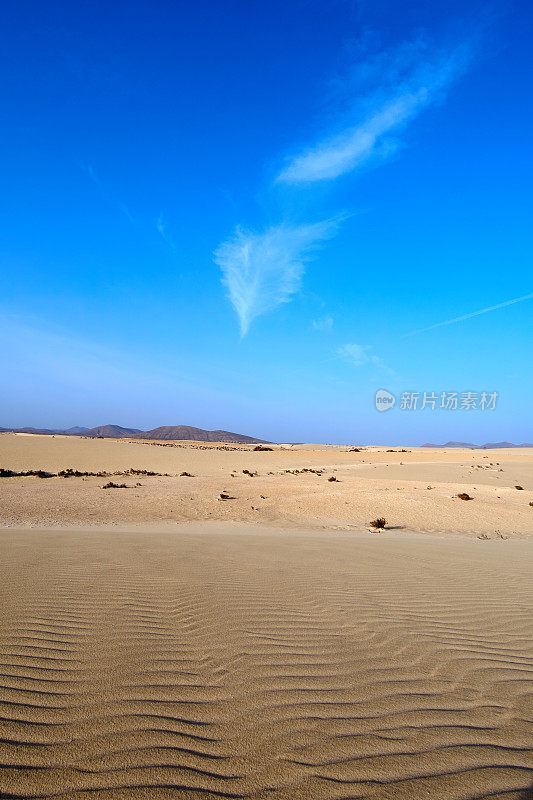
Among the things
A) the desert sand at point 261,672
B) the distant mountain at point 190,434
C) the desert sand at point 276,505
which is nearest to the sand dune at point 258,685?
the desert sand at point 261,672

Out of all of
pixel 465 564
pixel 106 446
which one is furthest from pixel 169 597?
pixel 106 446

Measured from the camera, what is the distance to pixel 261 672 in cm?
322

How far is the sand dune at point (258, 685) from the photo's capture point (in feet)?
7.09

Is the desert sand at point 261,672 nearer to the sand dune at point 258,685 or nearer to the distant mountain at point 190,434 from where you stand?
the sand dune at point 258,685

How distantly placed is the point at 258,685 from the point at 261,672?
21 centimetres

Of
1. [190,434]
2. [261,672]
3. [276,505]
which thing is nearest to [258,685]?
[261,672]

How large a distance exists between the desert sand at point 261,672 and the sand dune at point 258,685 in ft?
0.04

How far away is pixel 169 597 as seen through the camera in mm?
4980

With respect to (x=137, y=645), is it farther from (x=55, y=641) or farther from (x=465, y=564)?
(x=465, y=564)

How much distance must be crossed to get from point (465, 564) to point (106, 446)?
1629 inches

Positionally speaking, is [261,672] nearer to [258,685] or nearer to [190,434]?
[258,685]

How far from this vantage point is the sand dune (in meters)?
2.16

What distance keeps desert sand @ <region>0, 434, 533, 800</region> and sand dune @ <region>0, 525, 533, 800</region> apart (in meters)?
0.01

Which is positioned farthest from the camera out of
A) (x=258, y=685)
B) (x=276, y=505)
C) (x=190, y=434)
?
(x=190, y=434)
